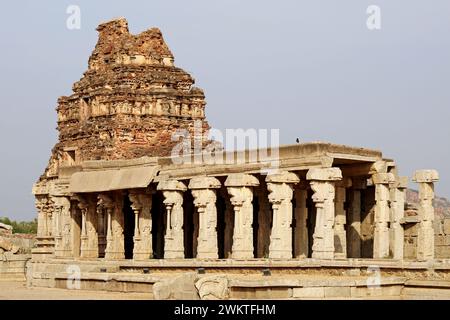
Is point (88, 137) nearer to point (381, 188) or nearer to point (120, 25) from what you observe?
point (120, 25)

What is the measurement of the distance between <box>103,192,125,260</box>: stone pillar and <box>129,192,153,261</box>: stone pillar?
136 centimetres

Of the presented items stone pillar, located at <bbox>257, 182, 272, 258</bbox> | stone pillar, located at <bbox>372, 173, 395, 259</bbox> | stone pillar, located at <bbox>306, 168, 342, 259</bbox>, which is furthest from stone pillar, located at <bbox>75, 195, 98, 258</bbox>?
stone pillar, located at <bbox>372, 173, 395, 259</bbox>

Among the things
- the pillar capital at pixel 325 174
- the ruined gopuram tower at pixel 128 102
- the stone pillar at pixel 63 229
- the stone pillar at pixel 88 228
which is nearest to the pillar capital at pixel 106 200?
the stone pillar at pixel 88 228

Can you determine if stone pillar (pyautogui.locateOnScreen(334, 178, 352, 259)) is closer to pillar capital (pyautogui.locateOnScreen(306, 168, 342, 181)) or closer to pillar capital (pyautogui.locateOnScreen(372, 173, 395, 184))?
pillar capital (pyautogui.locateOnScreen(372, 173, 395, 184))

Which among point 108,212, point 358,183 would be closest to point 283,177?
point 358,183

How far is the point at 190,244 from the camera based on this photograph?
44.9 m

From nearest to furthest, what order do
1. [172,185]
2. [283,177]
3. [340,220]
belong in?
[283,177] → [340,220] → [172,185]

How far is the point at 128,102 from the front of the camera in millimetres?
50656

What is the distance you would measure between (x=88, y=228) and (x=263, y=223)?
335 inches

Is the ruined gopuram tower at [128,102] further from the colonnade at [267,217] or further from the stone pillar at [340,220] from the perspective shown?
the stone pillar at [340,220]

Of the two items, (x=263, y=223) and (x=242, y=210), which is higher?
(x=242, y=210)

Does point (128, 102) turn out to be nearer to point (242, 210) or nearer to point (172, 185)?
point (172, 185)
